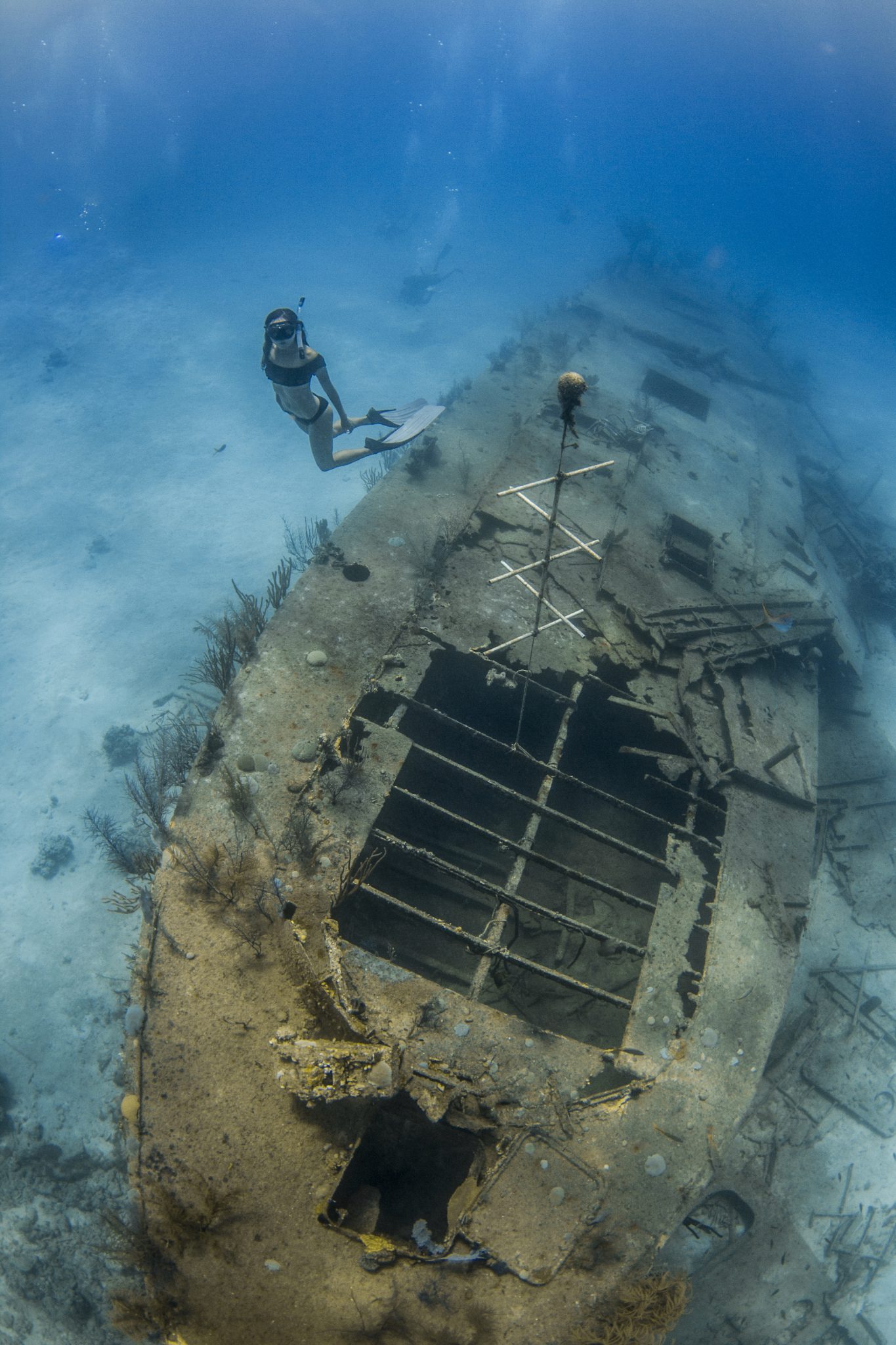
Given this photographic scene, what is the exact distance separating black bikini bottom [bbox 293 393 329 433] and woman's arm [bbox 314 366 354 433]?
131 mm

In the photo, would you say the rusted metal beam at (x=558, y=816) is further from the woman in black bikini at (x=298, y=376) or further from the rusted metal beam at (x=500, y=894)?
the woman in black bikini at (x=298, y=376)

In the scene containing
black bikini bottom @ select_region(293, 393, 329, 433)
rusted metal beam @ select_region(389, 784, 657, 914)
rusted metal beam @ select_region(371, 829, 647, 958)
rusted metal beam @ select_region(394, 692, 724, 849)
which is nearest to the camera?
rusted metal beam @ select_region(371, 829, 647, 958)

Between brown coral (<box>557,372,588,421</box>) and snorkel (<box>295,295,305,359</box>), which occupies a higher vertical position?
brown coral (<box>557,372,588,421</box>)

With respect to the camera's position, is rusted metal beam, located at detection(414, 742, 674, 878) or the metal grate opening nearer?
the metal grate opening

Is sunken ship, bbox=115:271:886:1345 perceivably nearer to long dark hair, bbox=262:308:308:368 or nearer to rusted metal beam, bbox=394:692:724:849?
rusted metal beam, bbox=394:692:724:849

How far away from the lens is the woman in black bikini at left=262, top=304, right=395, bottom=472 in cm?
706

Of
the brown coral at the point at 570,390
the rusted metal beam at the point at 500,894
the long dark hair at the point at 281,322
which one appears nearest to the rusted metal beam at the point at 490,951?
the rusted metal beam at the point at 500,894

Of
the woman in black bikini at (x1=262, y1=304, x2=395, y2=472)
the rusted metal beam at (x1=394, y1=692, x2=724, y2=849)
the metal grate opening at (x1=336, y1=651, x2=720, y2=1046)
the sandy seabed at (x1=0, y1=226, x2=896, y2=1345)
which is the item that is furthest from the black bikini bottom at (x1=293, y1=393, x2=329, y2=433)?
the sandy seabed at (x1=0, y1=226, x2=896, y2=1345)

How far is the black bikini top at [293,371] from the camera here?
7.31 meters

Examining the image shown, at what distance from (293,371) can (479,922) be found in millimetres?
6955

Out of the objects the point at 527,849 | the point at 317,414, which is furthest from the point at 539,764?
the point at 317,414

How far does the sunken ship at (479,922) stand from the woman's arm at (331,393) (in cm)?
135

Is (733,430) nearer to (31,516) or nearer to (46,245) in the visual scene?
(31,516)

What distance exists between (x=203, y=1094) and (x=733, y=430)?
Answer: 49.6ft
